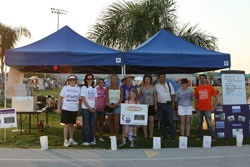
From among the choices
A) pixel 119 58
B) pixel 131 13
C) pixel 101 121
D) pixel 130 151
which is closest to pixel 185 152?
pixel 130 151

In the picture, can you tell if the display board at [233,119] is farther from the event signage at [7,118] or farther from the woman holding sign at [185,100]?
the event signage at [7,118]

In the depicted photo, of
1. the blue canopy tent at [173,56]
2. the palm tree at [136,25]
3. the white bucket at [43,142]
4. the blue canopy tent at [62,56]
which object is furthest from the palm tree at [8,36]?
the white bucket at [43,142]

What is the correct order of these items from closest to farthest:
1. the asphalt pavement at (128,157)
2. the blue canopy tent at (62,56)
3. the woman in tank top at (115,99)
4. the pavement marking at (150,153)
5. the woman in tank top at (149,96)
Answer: the asphalt pavement at (128,157) → the pavement marking at (150,153) → the woman in tank top at (115,99) → the blue canopy tent at (62,56) → the woman in tank top at (149,96)

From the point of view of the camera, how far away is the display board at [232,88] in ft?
26.2

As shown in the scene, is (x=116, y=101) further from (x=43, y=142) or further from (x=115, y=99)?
(x=43, y=142)

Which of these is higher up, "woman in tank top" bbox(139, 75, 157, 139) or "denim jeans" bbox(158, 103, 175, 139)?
"woman in tank top" bbox(139, 75, 157, 139)

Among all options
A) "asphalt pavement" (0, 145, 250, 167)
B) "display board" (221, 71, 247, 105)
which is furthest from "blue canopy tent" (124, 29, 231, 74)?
"asphalt pavement" (0, 145, 250, 167)

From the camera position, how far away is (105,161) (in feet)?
17.8

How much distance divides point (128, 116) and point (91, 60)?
6.16 feet

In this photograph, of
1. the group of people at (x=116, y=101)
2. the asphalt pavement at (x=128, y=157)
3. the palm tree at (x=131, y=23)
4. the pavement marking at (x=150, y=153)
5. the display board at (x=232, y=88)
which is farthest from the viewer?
the palm tree at (x=131, y=23)

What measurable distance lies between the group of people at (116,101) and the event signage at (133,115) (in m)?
0.22

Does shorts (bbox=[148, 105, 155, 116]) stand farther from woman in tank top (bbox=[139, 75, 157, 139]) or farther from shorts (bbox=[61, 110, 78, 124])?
shorts (bbox=[61, 110, 78, 124])

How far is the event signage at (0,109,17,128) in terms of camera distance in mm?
7277

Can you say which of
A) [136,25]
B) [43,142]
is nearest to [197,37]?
[136,25]
